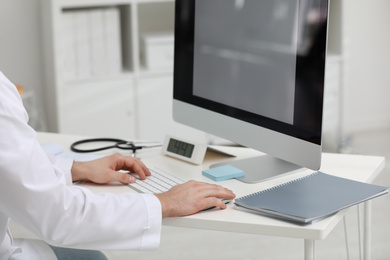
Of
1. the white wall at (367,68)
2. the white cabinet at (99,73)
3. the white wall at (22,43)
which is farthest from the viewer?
the white wall at (367,68)

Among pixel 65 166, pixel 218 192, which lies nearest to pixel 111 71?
pixel 65 166

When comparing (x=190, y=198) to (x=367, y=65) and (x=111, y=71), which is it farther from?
(x=367, y=65)

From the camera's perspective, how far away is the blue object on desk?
1.63m

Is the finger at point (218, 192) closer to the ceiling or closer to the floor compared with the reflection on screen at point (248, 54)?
closer to the floor

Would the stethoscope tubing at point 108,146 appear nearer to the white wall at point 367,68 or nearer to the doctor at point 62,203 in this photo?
the doctor at point 62,203

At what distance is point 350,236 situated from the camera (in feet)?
9.14

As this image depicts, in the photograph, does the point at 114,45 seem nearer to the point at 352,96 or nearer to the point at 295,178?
the point at 352,96

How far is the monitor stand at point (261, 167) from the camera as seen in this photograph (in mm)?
1621

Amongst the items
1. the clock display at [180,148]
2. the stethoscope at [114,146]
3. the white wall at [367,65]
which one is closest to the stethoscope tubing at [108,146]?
the stethoscope at [114,146]

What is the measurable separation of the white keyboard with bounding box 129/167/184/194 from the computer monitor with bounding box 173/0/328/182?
0.19 m

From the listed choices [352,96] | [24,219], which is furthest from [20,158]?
[352,96]

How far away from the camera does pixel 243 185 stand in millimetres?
1586

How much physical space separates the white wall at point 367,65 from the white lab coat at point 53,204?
2942 mm

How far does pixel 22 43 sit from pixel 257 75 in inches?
89.8
